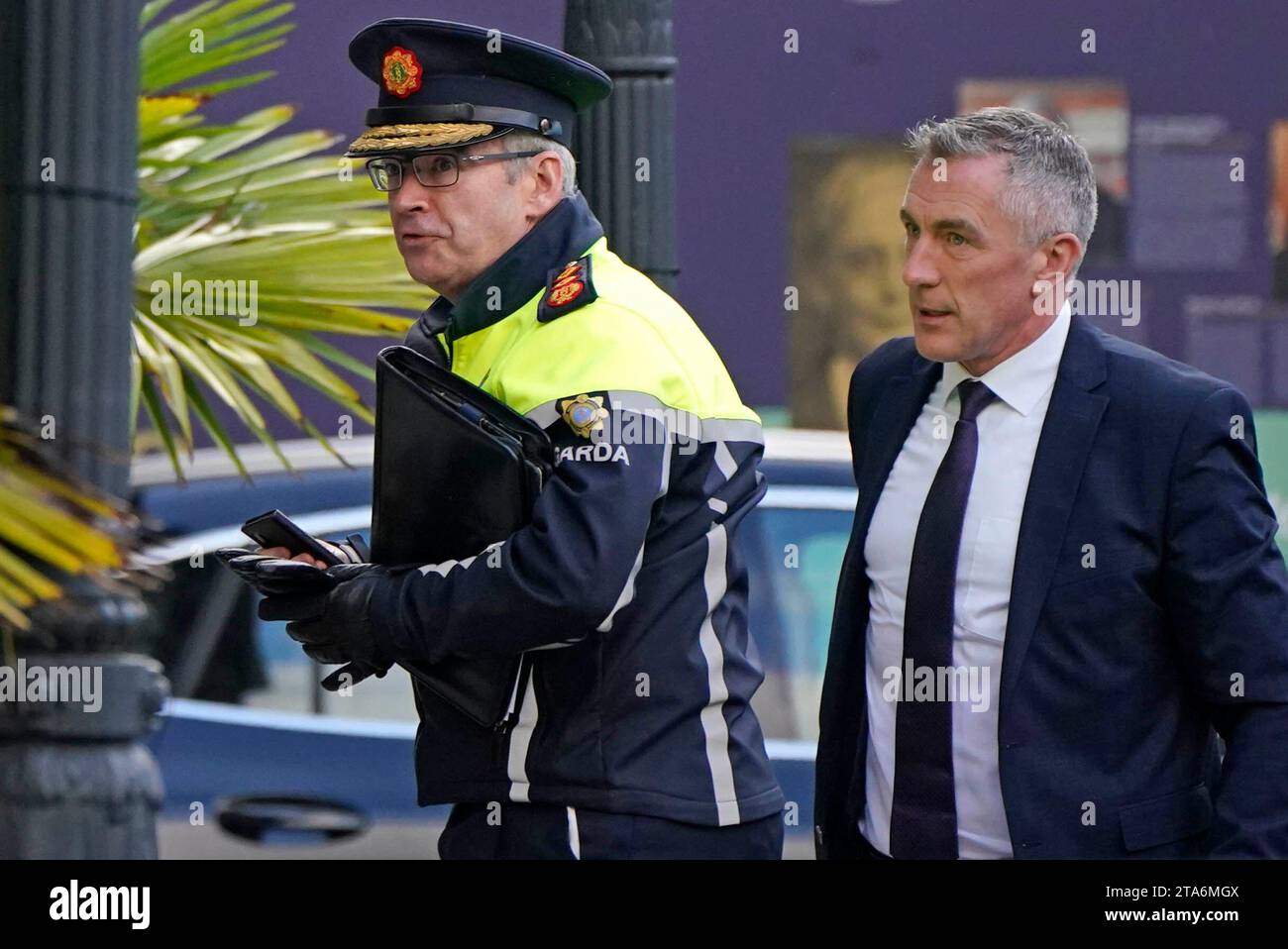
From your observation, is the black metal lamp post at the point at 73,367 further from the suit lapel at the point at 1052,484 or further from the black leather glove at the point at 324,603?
the suit lapel at the point at 1052,484

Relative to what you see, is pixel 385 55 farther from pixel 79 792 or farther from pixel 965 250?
pixel 79 792

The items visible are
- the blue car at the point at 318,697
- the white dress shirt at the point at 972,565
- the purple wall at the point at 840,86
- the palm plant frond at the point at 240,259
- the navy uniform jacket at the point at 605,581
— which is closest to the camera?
the navy uniform jacket at the point at 605,581

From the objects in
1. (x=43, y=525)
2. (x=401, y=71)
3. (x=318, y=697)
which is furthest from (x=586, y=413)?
(x=318, y=697)

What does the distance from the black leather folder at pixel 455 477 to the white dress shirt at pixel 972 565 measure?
1.66 ft

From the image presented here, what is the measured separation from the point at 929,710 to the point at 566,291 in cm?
72

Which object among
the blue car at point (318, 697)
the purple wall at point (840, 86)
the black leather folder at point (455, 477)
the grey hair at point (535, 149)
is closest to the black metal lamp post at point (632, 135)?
the grey hair at point (535, 149)

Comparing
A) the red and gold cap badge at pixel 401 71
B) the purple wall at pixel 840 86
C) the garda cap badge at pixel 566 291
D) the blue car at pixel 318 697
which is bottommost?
the blue car at pixel 318 697

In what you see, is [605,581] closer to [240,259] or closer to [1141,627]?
[1141,627]

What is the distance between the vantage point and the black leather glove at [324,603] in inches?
101

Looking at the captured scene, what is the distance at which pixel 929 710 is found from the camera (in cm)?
263

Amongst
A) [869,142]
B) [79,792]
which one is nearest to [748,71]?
[869,142]

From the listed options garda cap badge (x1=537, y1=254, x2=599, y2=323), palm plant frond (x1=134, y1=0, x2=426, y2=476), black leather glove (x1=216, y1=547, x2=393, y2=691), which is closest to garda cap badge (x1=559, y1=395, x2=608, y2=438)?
garda cap badge (x1=537, y1=254, x2=599, y2=323)

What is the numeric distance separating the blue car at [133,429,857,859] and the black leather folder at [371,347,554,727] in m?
1.87

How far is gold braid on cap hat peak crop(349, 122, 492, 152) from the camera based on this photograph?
277 cm
